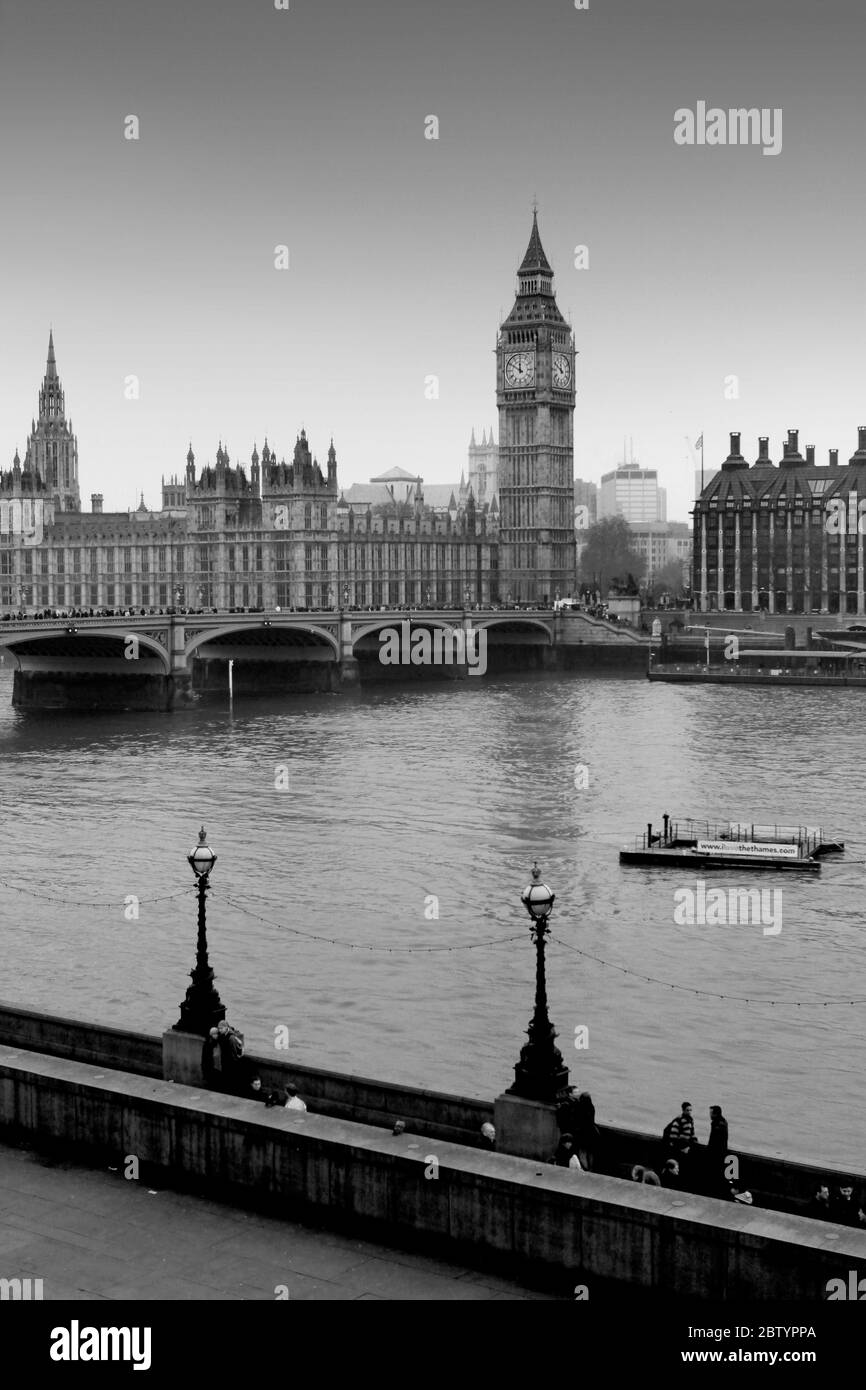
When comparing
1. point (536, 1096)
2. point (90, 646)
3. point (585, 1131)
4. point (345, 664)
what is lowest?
point (585, 1131)

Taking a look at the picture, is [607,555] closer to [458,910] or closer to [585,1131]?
[458,910]

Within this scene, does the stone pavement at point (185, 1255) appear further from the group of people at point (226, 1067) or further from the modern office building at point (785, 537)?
the modern office building at point (785, 537)

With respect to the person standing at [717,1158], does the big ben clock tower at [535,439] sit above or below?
above

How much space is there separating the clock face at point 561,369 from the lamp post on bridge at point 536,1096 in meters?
99.6

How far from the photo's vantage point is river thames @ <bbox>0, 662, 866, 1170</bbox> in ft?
60.2

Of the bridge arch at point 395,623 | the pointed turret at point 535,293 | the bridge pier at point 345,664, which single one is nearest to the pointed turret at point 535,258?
the pointed turret at point 535,293

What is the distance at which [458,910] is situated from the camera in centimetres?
2580

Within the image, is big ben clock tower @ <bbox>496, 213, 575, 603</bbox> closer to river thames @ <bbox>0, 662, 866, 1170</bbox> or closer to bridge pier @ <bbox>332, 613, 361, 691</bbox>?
bridge pier @ <bbox>332, 613, 361, 691</bbox>

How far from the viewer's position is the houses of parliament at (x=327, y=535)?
98812 millimetres

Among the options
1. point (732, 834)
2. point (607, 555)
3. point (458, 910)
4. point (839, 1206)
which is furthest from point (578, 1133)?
point (607, 555)

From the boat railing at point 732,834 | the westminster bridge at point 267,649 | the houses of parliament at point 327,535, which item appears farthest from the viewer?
the houses of parliament at point 327,535

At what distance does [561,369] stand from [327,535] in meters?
20.7

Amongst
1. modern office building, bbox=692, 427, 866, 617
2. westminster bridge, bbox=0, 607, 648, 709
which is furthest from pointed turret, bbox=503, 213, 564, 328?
westminster bridge, bbox=0, 607, 648, 709

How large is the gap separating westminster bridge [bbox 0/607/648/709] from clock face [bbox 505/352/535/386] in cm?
2513
